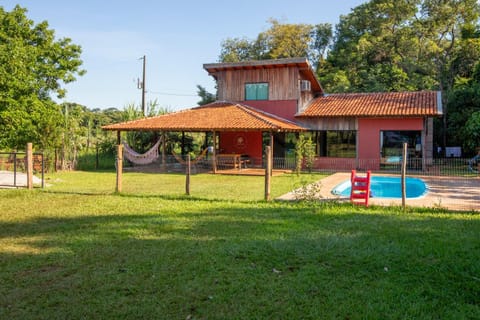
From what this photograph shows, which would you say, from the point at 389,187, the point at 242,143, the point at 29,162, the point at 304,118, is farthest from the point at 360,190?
the point at 242,143

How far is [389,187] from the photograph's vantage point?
44.5 feet

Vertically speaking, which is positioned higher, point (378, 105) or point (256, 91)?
point (256, 91)

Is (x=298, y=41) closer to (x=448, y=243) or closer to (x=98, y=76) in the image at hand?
(x=98, y=76)

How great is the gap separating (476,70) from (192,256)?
2218cm

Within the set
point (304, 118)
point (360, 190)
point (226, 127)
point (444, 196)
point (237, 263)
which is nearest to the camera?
point (237, 263)

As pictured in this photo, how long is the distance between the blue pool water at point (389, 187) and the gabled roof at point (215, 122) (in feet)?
13.9

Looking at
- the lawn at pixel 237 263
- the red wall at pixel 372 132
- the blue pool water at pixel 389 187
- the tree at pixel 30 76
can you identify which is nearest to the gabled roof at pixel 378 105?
the red wall at pixel 372 132

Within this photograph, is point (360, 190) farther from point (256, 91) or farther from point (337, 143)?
point (256, 91)

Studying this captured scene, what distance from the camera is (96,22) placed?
588 inches

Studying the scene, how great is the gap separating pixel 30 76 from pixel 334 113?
14.9 meters

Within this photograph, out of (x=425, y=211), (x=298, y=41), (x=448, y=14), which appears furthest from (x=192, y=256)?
(x=298, y=41)

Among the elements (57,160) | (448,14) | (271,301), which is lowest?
(271,301)

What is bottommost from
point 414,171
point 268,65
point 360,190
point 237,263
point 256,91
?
point 237,263

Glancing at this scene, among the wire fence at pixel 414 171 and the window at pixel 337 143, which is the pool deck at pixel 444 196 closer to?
the wire fence at pixel 414 171
